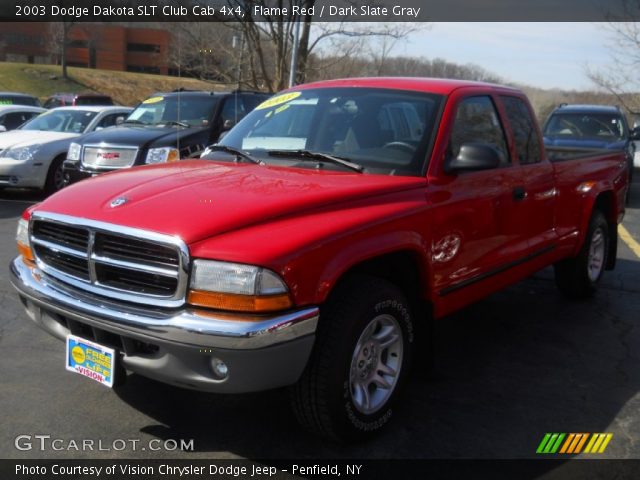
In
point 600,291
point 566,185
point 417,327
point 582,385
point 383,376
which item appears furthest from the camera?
point 600,291

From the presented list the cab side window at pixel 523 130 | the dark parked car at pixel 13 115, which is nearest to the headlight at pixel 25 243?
the cab side window at pixel 523 130

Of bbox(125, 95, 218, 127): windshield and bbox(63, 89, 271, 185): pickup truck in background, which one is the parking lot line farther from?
bbox(125, 95, 218, 127): windshield

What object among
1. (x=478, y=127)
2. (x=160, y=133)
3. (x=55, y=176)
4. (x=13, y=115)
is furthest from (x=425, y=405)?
(x=13, y=115)

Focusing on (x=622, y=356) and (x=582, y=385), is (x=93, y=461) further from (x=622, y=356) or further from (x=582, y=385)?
(x=622, y=356)

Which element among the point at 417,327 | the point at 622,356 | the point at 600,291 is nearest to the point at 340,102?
the point at 417,327

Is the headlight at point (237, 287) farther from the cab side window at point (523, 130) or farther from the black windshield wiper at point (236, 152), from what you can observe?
the cab side window at point (523, 130)

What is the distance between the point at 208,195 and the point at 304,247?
655 mm

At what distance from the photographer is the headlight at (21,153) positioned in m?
10.7

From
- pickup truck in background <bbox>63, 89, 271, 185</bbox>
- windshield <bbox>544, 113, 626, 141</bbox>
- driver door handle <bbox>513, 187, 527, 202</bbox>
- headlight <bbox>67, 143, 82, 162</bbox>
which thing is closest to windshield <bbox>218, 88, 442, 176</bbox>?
driver door handle <bbox>513, 187, 527, 202</bbox>

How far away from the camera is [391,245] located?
3398mm

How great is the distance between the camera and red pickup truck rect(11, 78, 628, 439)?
288 cm

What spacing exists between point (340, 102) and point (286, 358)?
214 centimetres

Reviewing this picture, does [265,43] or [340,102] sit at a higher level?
[265,43]

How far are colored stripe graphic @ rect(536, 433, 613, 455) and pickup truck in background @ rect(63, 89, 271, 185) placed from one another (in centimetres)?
662
